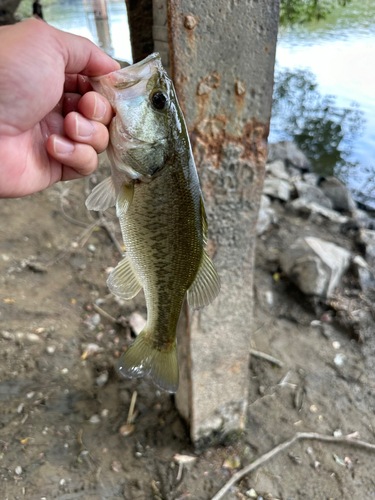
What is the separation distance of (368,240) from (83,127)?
15.7 ft

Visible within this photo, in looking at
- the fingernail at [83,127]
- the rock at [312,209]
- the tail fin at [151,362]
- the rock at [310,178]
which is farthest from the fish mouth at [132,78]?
the rock at [310,178]

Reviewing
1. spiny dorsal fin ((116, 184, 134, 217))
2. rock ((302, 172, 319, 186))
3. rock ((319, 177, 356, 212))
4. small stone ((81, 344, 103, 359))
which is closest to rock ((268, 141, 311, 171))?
rock ((302, 172, 319, 186))

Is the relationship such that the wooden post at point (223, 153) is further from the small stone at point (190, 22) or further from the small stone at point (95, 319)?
the small stone at point (95, 319)

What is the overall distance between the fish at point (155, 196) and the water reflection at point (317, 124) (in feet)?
26.2

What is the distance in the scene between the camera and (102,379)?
2801 mm

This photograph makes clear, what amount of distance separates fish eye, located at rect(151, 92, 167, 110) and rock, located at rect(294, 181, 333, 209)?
18.1ft

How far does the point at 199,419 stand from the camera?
2451 mm

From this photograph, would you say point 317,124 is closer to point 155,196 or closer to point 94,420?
point 94,420

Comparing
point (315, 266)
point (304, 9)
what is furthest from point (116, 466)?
point (304, 9)

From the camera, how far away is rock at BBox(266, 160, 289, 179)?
7.22 metres

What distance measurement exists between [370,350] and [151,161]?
3.30m

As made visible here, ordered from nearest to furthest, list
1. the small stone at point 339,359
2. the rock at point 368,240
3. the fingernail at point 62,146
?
the fingernail at point 62,146 < the small stone at point 339,359 < the rock at point 368,240

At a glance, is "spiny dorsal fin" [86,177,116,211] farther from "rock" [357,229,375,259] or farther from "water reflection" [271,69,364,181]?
"water reflection" [271,69,364,181]

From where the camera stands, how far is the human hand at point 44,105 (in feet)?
3.63
